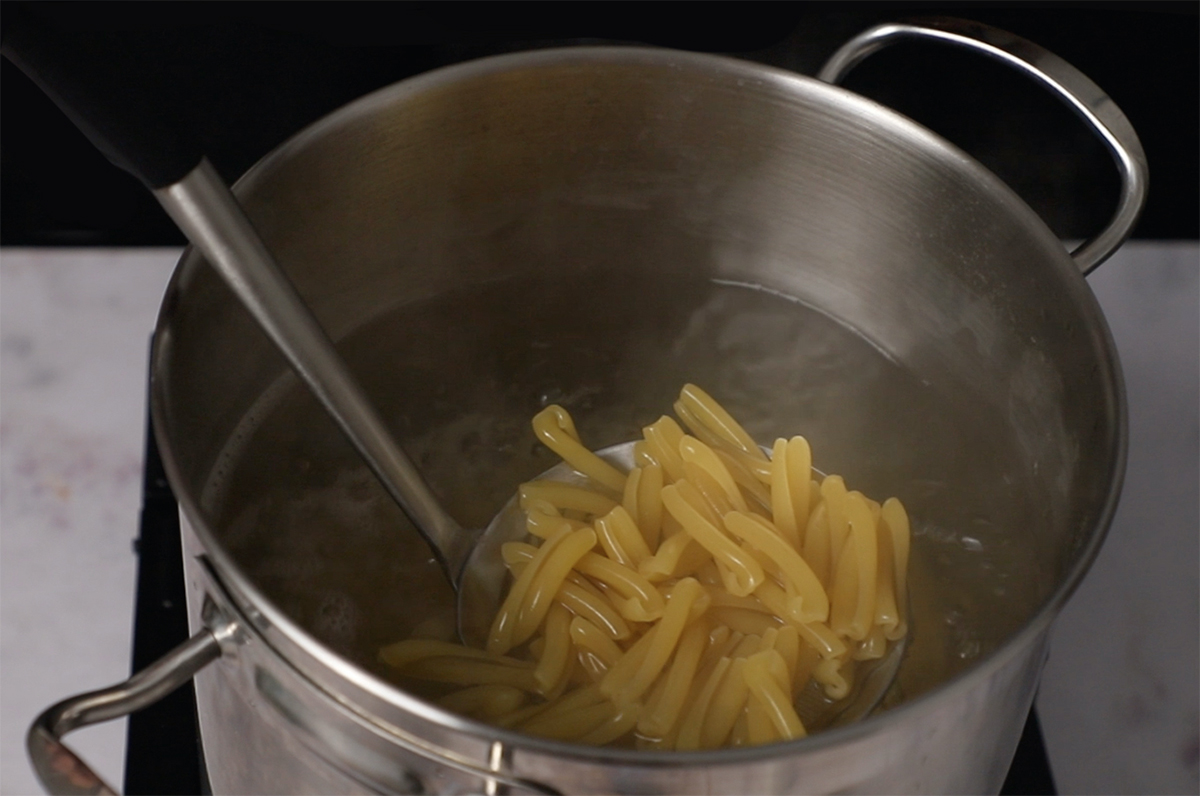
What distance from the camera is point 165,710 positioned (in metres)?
0.88

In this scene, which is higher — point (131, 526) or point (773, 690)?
point (773, 690)

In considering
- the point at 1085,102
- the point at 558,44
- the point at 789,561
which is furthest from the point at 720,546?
the point at 558,44

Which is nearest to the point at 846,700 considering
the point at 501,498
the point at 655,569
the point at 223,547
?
the point at 655,569

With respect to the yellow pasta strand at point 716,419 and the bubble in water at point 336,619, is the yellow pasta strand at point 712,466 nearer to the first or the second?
the yellow pasta strand at point 716,419

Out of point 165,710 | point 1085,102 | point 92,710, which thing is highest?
point 1085,102

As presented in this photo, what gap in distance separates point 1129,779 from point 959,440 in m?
0.25

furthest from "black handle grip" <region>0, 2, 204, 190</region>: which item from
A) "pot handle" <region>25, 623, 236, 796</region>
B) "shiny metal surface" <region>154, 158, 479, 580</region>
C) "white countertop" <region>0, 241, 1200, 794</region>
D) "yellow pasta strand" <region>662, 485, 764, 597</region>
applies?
"white countertop" <region>0, 241, 1200, 794</region>

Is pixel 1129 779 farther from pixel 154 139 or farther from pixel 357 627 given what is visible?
pixel 154 139

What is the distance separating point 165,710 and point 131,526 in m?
0.16

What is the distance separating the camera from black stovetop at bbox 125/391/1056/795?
85cm

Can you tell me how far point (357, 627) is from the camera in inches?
29.5

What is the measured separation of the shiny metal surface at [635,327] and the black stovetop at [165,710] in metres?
0.14

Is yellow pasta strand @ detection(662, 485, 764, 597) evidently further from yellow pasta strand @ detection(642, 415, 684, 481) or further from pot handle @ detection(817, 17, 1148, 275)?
pot handle @ detection(817, 17, 1148, 275)

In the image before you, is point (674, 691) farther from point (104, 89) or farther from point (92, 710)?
point (104, 89)
